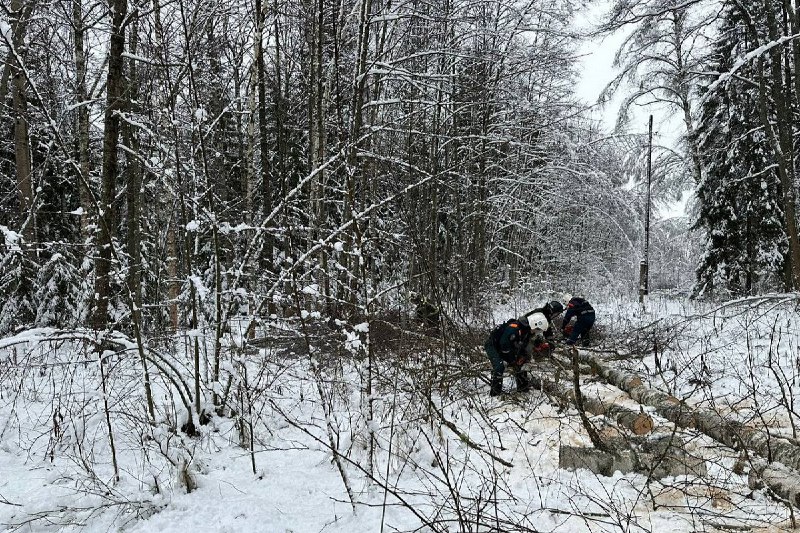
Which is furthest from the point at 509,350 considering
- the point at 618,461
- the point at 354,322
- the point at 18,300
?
the point at 18,300

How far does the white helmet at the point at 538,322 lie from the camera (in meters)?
6.48

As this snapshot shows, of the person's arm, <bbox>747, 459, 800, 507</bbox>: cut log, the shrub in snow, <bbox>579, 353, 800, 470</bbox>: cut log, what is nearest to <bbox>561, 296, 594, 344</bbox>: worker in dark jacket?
the person's arm

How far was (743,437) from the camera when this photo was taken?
4164 millimetres

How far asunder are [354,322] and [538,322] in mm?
2300

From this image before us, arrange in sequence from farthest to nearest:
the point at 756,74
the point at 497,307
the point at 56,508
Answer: the point at 497,307
the point at 756,74
the point at 56,508

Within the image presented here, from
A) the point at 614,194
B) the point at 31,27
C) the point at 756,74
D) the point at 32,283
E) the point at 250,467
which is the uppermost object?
the point at 31,27

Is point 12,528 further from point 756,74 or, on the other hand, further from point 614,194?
point 614,194

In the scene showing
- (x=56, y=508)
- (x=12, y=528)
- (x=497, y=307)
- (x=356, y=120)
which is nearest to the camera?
(x=12, y=528)

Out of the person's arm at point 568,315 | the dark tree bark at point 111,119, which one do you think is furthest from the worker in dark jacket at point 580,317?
the dark tree bark at point 111,119

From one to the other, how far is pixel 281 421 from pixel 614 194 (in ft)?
44.8

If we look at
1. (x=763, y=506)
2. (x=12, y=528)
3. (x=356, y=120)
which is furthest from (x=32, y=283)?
(x=763, y=506)

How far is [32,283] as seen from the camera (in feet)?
33.7

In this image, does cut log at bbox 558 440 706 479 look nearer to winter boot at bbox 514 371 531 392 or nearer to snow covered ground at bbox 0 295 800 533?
snow covered ground at bbox 0 295 800 533

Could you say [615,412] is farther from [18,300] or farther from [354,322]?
[18,300]
